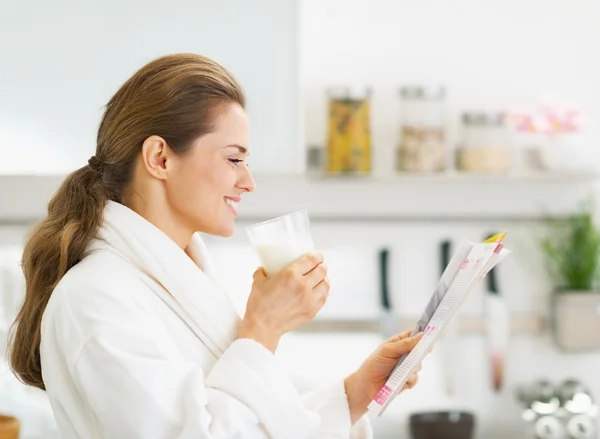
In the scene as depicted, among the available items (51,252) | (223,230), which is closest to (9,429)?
(51,252)

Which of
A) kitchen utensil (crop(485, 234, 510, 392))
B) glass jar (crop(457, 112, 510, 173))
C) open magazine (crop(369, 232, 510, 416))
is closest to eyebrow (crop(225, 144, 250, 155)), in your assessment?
open magazine (crop(369, 232, 510, 416))

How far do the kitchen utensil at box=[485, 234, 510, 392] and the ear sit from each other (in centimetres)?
139

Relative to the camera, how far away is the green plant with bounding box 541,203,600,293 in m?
2.50

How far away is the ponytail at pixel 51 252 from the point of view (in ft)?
4.18

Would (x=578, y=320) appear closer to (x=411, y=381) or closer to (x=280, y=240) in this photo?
(x=411, y=381)

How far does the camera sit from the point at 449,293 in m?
1.27

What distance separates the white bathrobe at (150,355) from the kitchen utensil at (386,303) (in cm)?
121

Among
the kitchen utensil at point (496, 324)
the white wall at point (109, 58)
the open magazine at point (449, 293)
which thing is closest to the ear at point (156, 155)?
the open magazine at point (449, 293)

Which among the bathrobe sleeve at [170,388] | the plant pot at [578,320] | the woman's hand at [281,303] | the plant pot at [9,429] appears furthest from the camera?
the plant pot at [578,320]

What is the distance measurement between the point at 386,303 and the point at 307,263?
1.27 metres

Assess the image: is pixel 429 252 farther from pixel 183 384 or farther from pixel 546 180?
pixel 183 384

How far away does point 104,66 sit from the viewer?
7.73 ft

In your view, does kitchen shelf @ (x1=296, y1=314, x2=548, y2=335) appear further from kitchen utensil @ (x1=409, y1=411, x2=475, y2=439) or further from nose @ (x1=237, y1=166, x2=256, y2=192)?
nose @ (x1=237, y1=166, x2=256, y2=192)

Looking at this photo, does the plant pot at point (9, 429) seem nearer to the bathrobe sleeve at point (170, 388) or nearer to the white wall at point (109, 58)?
the white wall at point (109, 58)
